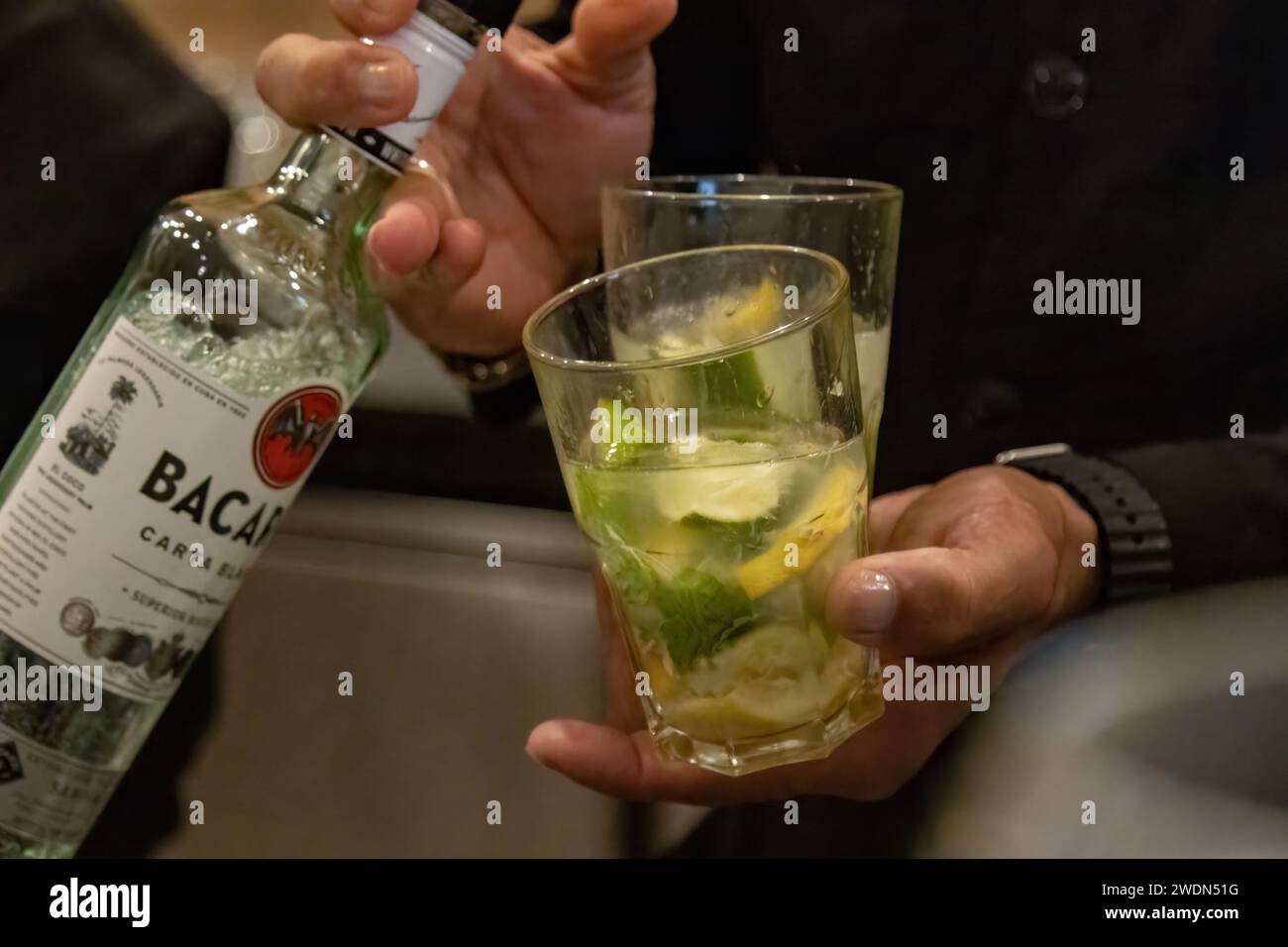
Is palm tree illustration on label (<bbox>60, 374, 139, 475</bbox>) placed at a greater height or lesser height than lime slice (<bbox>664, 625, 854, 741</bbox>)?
greater

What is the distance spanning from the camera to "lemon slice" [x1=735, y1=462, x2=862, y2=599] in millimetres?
345

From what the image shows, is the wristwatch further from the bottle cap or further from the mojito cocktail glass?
the bottle cap

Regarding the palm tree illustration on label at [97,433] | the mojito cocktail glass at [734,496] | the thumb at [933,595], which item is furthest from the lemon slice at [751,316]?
the palm tree illustration on label at [97,433]

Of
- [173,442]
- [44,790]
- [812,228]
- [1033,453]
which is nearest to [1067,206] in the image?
[1033,453]

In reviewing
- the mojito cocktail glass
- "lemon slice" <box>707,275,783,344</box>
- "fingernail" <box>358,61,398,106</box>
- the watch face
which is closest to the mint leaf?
the mojito cocktail glass

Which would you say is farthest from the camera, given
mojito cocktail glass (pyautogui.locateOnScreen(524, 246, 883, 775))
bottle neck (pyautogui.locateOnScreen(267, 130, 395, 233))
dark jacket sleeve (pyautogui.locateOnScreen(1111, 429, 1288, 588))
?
dark jacket sleeve (pyautogui.locateOnScreen(1111, 429, 1288, 588))

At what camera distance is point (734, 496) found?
1.11ft

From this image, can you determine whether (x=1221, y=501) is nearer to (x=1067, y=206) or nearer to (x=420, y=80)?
(x=1067, y=206)

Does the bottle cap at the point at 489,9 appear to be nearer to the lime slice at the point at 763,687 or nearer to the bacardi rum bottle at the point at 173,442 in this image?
the bacardi rum bottle at the point at 173,442

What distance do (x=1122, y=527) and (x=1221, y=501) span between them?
81 millimetres

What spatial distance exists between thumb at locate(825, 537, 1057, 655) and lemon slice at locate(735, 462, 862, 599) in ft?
0.04

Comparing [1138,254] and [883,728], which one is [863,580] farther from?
[1138,254]

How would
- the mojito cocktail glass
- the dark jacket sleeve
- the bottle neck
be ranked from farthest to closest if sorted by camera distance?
the dark jacket sleeve → the bottle neck → the mojito cocktail glass
